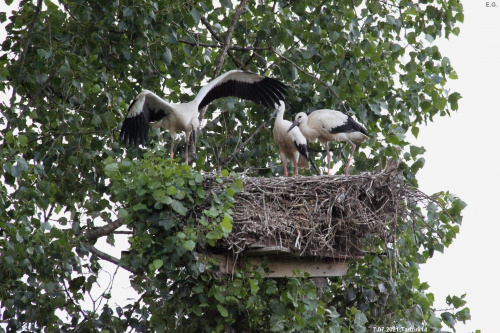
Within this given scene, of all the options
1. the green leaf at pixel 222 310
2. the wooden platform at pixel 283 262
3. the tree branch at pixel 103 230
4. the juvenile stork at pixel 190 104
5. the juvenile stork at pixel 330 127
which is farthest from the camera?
the juvenile stork at pixel 330 127

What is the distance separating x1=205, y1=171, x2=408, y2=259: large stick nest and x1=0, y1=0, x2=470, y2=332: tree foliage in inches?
10.9

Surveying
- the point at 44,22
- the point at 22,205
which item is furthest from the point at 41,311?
the point at 44,22

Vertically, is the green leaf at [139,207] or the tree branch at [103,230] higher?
the tree branch at [103,230]

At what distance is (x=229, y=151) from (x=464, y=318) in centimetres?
291

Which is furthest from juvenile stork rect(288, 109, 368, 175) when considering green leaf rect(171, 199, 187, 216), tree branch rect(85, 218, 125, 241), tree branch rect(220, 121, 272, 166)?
green leaf rect(171, 199, 187, 216)

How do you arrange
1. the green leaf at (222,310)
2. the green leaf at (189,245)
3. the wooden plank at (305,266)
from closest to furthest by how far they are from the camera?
the green leaf at (189,245)
the green leaf at (222,310)
the wooden plank at (305,266)

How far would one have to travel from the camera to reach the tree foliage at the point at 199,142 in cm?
586

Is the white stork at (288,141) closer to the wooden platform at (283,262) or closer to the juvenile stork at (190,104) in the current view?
the juvenile stork at (190,104)

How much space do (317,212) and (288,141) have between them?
1.80 meters

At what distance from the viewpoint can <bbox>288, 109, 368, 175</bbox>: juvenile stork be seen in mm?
7535

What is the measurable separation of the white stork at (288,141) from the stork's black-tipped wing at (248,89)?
19cm

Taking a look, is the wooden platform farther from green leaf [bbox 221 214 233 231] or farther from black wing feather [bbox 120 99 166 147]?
black wing feather [bbox 120 99 166 147]

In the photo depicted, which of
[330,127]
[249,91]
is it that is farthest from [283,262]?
[249,91]

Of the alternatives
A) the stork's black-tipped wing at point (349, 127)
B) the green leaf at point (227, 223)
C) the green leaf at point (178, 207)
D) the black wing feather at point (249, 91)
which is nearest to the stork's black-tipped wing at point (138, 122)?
the black wing feather at point (249, 91)
